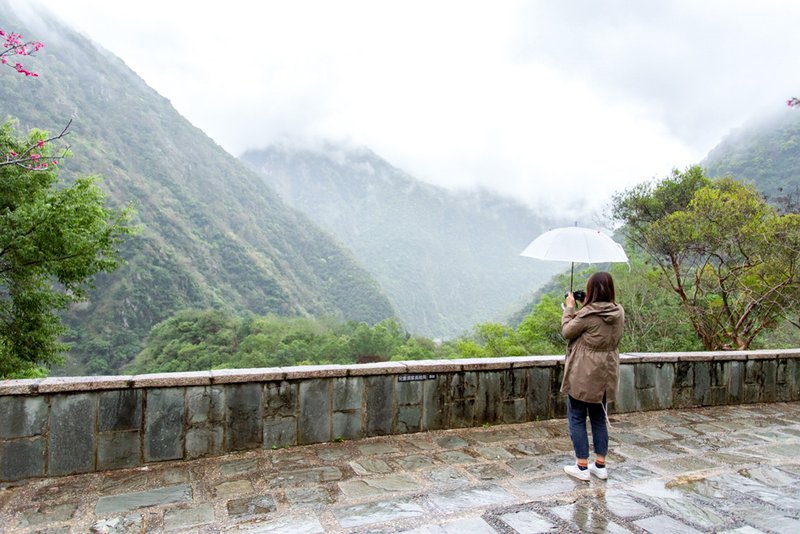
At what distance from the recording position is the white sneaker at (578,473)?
10.6 feet

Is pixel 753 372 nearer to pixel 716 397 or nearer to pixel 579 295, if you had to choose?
pixel 716 397

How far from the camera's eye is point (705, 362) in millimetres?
5523

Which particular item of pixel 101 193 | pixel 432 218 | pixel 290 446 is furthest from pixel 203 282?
pixel 432 218

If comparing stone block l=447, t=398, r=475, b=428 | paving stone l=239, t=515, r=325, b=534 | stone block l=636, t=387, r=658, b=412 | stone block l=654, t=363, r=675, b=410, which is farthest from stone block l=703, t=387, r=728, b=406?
paving stone l=239, t=515, r=325, b=534

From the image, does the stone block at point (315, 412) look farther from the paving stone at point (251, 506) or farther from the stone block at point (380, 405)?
the paving stone at point (251, 506)

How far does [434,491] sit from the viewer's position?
9.89 ft

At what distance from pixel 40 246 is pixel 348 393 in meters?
8.32

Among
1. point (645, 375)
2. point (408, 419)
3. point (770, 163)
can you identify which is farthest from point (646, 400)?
point (770, 163)

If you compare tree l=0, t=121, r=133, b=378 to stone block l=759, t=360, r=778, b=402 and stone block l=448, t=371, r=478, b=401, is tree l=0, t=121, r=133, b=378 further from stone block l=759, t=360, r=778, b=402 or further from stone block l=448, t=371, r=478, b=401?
stone block l=759, t=360, r=778, b=402

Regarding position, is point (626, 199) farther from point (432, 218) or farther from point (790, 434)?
point (432, 218)

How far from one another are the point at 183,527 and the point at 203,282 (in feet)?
192

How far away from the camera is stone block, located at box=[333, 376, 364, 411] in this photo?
3.92 meters

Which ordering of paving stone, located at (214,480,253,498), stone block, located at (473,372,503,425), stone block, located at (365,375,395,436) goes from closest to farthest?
paving stone, located at (214,480,253,498), stone block, located at (365,375,395,436), stone block, located at (473,372,503,425)

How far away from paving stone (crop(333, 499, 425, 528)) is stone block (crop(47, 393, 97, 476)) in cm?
178
